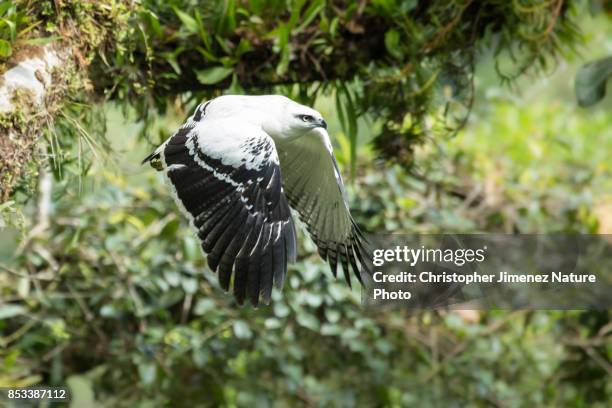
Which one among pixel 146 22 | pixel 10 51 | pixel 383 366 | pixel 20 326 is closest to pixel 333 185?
pixel 146 22

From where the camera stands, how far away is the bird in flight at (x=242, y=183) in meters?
2.16

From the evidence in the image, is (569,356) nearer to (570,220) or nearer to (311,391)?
(570,220)

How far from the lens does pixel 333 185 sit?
269cm

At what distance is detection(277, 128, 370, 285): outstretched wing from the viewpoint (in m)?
2.65

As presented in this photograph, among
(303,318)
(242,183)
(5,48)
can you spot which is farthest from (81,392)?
(5,48)

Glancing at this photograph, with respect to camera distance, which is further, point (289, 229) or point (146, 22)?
point (146, 22)

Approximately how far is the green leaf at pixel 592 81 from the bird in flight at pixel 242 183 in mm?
1028

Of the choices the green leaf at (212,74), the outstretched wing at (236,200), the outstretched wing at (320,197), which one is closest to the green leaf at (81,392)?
the outstretched wing at (320,197)

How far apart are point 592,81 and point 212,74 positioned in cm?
134

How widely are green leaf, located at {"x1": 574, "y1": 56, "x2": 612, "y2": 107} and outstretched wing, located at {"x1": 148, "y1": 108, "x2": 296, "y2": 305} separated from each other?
1.33m

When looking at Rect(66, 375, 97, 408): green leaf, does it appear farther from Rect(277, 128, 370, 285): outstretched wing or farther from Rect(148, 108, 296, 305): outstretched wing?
Rect(148, 108, 296, 305): outstretched wing

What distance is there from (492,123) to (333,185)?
2.40m

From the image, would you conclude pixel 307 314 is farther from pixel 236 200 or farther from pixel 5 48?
pixel 5 48

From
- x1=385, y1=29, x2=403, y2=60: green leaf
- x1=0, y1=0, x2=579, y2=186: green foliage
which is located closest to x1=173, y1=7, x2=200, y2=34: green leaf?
x1=0, y1=0, x2=579, y2=186: green foliage
